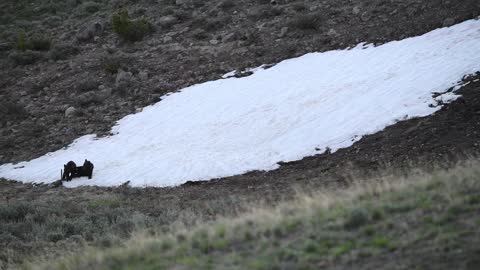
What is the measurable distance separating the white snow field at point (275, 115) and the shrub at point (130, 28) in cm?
792

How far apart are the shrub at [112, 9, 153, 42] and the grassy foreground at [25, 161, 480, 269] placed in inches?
740

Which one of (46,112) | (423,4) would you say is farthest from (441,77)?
(46,112)

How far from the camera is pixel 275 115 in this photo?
15242 mm

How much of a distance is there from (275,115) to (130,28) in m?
12.9

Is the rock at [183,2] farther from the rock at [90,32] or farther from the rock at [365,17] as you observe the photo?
the rock at [365,17]

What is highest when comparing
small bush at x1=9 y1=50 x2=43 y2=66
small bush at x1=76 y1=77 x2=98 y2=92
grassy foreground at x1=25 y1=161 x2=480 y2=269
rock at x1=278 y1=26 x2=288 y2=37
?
small bush at x1=9 y1=50 x2=43 y2=66

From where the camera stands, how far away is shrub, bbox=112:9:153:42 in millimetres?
25141

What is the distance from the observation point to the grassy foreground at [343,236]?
5598 millimetres

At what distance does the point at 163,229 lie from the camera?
29.1ft

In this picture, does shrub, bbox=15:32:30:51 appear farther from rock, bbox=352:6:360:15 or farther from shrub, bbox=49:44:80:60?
rock, bbox=352:6:360:15

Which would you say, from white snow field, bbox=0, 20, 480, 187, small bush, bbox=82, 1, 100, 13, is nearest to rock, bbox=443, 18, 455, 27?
white snow field, bbox=0, 20, 480, 187

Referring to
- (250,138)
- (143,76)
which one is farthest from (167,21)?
(250,138)

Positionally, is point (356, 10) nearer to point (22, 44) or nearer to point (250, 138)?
point (250, 138)

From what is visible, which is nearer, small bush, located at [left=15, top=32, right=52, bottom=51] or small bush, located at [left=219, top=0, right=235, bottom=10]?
small bush, located at [left=219, top=0, right=235, bottom=10]
